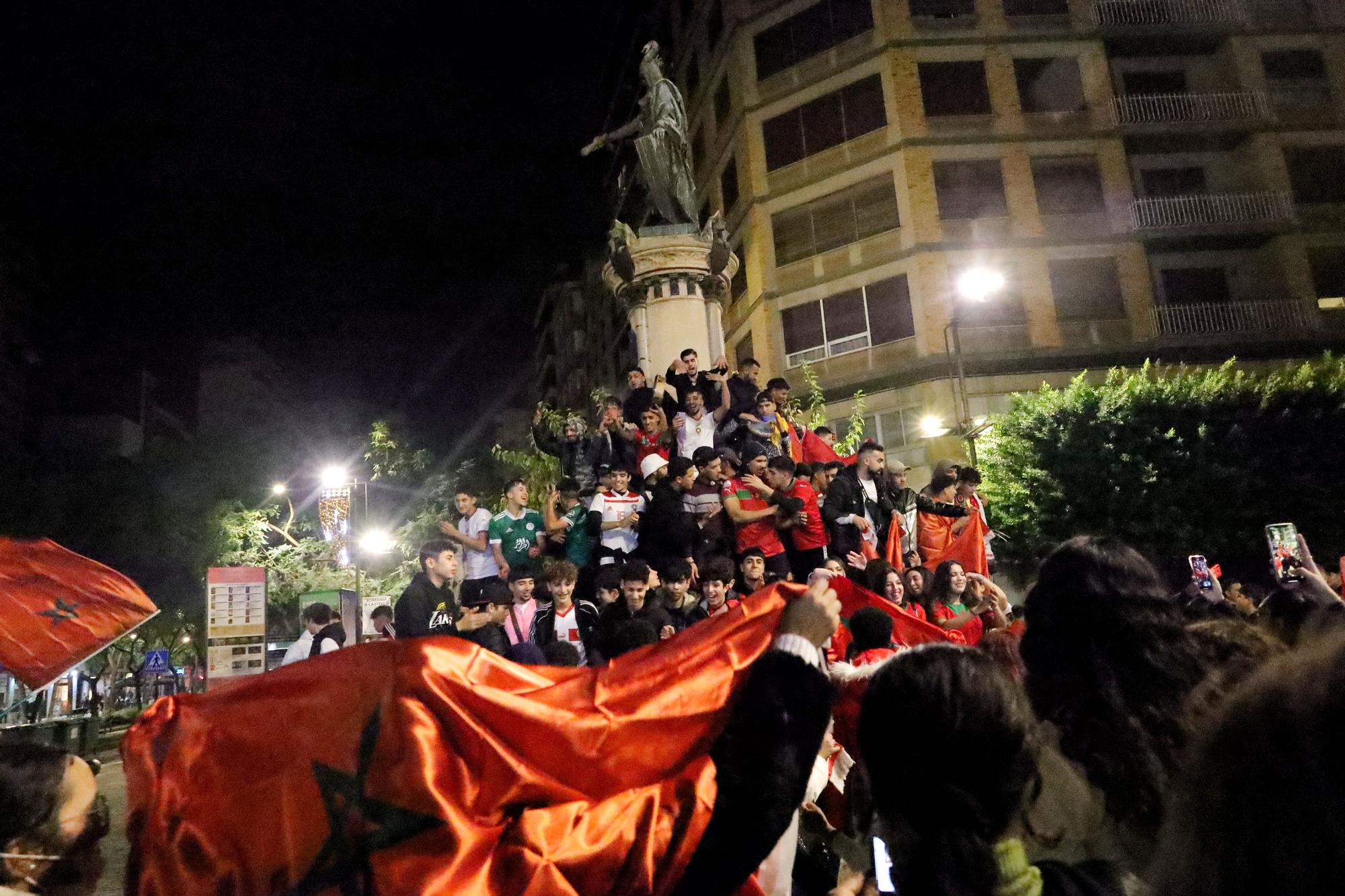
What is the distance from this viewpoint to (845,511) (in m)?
9.62

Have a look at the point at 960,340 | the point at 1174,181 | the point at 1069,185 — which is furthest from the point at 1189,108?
the point at 960,340

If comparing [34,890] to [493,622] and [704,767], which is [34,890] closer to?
[704,767]

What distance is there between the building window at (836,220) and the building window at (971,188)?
1.53 meters

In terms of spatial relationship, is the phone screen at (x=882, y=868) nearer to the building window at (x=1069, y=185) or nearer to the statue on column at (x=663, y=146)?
the statue on column at (x=663, y=146)

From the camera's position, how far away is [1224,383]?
23.4 meters

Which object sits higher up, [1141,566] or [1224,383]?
[1224,383]

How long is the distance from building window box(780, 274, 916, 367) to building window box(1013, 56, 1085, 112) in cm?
762

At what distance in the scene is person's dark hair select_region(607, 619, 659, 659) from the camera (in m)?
5.65

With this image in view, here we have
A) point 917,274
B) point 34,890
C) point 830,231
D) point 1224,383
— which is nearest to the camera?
point 34,890

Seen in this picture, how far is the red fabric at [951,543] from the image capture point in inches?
368

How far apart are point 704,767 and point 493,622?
15.5 feet

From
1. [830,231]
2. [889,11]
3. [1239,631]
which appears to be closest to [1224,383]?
[830,231]

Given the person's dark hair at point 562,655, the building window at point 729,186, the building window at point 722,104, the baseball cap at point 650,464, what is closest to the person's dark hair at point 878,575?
the person's dark hair at point 562,655

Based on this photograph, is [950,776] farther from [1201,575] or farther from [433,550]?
[1201,575]
